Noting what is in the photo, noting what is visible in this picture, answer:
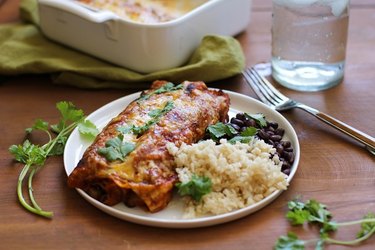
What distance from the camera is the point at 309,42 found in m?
1.61

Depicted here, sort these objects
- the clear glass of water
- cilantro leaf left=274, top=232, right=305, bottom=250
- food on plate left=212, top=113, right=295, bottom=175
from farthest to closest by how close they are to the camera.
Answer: the clear glass of water → food on plate left=212, top=113, right=295, bottom=175 → cilantro leaf left=274, top=232, right=305, bottom=250

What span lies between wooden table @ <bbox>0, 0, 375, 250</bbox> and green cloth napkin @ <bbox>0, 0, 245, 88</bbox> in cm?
4

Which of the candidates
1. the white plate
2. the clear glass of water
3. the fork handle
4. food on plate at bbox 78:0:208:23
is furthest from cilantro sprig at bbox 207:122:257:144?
food on plate at bbox 78:0:208:23

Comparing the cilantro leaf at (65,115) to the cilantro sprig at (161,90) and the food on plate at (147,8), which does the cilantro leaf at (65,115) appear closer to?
the cilantro sprig at (161,90)

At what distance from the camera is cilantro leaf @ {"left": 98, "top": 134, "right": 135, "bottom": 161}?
1.21 m

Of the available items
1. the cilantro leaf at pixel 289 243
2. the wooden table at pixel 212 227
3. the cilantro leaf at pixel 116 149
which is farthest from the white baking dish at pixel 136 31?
the cilantro leaf at pixel 289 243

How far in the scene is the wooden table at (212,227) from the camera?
3.80ft

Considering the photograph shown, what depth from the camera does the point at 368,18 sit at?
202 cm

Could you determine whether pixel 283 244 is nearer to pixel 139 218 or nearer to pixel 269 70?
pixel 139 218

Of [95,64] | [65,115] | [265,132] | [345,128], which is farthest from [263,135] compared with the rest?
[95,64]

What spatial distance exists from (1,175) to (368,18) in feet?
4.07

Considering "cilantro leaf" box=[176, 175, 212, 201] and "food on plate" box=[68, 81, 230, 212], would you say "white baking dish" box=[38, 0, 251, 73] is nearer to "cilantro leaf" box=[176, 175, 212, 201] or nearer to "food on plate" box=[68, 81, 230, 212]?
"food on plate" box=[68, 81, 230, 212]

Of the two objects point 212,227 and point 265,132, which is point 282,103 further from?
point 212,227

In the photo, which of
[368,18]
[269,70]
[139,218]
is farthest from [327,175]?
[368,18]
